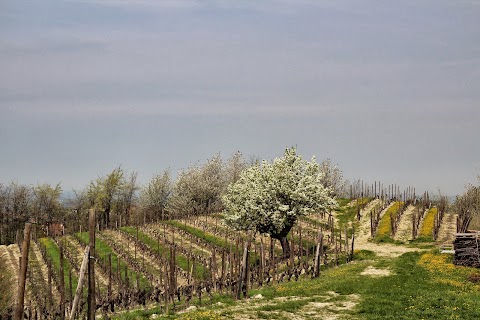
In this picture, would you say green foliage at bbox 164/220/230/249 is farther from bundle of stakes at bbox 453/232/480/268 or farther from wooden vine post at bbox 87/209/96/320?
wooden vine post at bbox 87/209/96/320

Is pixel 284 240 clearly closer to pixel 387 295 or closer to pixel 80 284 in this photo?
pixel 387 295

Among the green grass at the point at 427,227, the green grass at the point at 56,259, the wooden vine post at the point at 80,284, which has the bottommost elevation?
the green grass at the point at 56,259

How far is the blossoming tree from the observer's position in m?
49.2

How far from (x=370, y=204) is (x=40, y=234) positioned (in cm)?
5868

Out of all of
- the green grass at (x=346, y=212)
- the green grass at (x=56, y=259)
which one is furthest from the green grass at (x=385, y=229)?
the green grass at (x=56, y=259)

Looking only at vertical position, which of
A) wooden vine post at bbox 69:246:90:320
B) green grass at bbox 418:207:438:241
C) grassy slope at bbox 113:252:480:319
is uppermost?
wooden vine post at bbox 69:246:90:320

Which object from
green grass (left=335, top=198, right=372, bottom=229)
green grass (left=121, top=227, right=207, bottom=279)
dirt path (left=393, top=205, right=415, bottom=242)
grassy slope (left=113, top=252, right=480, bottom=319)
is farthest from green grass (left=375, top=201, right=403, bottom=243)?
green grass (left=121, top=227, right=207, bottom=279)

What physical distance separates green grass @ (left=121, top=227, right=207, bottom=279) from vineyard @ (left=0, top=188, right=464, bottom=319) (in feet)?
0.40

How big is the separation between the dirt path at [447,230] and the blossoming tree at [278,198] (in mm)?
13555

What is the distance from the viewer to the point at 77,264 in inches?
2250

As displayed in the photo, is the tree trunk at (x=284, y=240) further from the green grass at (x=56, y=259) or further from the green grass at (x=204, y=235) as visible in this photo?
the green grass at (x=56, y=259)

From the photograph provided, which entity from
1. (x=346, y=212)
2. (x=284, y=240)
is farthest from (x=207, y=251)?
(x=346, y=212)

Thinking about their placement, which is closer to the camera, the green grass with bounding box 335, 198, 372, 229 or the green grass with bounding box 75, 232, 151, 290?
the green grass with bounding box 75, 232, 151, 290

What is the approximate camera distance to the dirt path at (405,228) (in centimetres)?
5734
